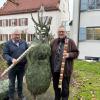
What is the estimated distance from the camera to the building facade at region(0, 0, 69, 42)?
54125 millimetres

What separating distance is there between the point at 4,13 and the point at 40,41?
52431mm

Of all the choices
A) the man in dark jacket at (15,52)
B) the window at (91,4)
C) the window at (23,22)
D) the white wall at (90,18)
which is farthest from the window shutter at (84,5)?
the window at (23,22)

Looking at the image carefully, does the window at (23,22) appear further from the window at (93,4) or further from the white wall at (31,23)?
the window at (93,4)

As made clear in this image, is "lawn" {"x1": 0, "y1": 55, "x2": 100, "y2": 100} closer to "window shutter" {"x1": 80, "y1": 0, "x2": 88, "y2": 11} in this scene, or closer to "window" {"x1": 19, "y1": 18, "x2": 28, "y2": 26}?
"window shutter" {"x1": 80, "y1": 0, "x2": 88, "y2": 11}

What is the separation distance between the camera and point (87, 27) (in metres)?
32.0

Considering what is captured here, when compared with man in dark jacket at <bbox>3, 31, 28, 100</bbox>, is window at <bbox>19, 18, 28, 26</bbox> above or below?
above

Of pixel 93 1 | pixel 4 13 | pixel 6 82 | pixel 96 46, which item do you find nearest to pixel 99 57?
pixel 96 46

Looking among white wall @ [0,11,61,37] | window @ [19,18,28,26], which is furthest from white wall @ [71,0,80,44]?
window @ [19,18,28,26]

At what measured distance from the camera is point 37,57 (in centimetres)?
960

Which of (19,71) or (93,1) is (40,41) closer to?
(19,71)

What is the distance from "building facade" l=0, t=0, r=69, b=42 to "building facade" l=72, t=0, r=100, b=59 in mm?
20158

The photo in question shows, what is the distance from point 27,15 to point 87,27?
26.4 metres

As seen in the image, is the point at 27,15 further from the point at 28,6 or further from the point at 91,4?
the point at 91,4

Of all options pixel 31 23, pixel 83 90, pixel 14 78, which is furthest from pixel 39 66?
pixel 31 23
